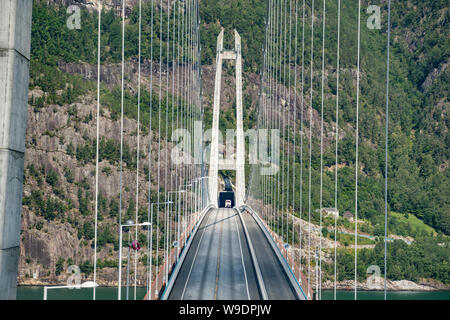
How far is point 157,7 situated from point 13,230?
564 ft

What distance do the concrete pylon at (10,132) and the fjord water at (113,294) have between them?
6697 centimetres

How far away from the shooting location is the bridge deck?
114 ft

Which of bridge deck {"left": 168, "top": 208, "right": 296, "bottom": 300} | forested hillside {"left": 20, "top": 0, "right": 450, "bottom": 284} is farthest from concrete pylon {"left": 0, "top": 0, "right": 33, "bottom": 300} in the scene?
forested hillside {"left": 20, "top": 0, "right": 450, "bottom": 284}

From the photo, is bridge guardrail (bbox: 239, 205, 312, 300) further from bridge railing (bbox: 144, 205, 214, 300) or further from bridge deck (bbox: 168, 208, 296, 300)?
bridge railing (bbox: 144, 205, 214, 300)

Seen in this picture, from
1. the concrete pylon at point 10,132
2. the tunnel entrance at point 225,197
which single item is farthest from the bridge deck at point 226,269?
the tunnel entrance at point 225,197

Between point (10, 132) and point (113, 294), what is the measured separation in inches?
3010

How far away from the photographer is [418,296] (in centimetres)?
9825

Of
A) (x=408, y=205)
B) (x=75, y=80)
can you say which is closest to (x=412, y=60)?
(x=408, y=205)

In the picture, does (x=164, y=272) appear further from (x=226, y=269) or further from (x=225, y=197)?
(x=225, y=197)

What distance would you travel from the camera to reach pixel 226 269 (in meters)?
44.2

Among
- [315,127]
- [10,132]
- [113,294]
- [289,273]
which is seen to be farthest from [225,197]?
[10,132]

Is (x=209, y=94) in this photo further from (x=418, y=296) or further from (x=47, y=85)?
(x=418, y=296)

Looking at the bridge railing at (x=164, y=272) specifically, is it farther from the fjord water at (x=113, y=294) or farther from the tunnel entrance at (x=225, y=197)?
the tunnel entrance at (x=225, y=197)

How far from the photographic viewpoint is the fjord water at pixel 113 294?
8288 centimetres
